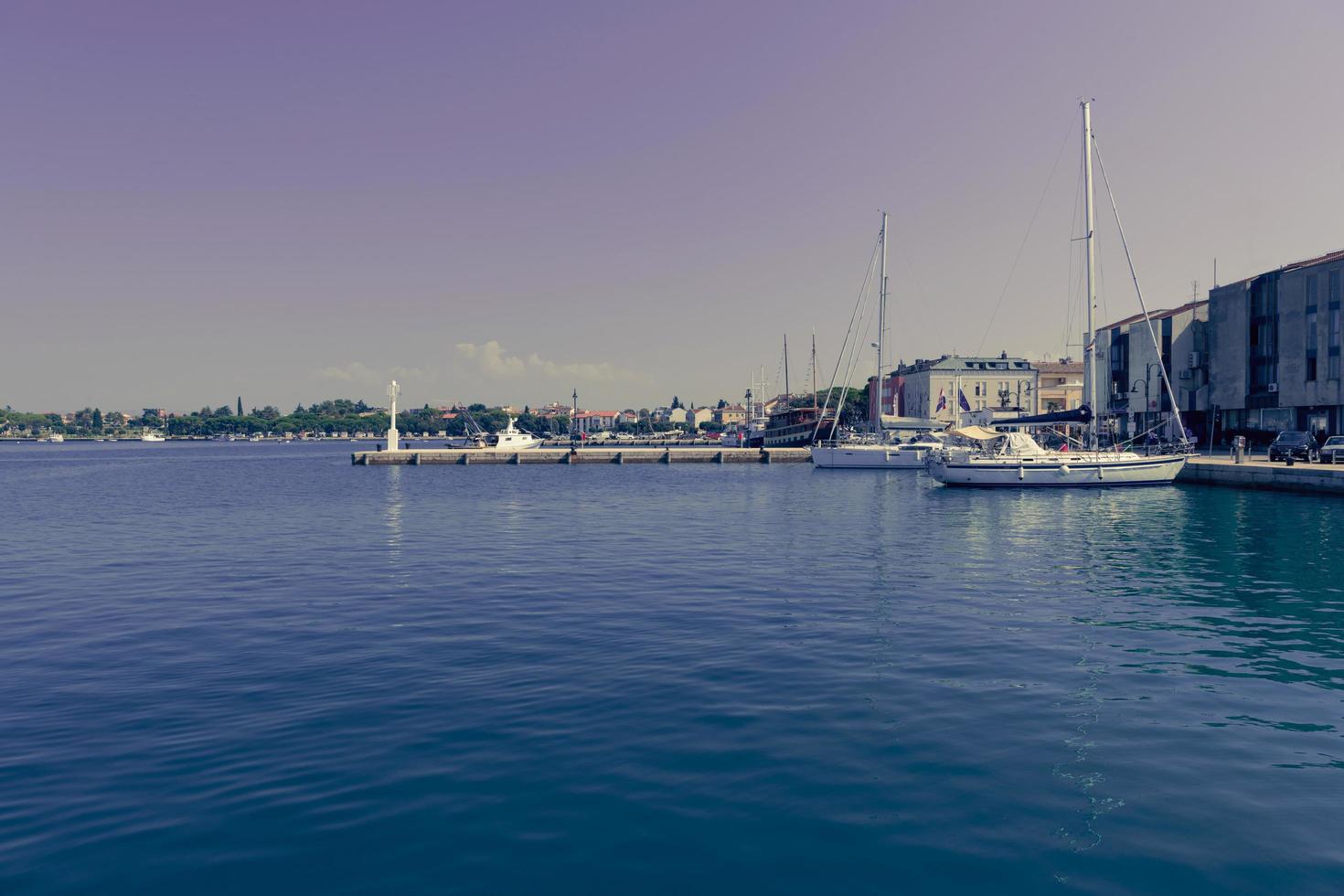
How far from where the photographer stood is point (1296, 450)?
50.7 meters

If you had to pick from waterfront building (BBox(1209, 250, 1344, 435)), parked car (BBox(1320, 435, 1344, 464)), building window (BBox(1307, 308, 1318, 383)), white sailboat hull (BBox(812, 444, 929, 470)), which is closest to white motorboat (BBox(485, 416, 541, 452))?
white sailboat hull (BBox(812, 444, 929, 470))

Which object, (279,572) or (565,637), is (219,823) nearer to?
(565,637)

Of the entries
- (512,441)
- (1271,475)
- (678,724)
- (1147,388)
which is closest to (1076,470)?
(1271,475)

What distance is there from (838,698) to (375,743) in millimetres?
6182

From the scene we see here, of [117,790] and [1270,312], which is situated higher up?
[1270,312]

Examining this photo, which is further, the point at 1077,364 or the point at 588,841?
the point at 1077,364

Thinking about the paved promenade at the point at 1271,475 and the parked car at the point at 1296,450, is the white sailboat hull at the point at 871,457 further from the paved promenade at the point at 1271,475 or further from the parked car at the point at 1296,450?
the parked car at the point at 1296,450

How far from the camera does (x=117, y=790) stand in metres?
8.60

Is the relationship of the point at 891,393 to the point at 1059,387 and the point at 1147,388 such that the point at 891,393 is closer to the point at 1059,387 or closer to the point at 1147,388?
the point at 1059,387

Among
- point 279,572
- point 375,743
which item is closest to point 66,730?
point 375,743

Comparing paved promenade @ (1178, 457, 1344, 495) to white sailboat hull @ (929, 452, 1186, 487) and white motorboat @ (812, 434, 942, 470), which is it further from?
white motorboat @ (812, 434, 942, 470)

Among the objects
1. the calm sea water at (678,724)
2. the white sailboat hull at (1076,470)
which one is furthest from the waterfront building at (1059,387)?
the calm sea water at (678,724)

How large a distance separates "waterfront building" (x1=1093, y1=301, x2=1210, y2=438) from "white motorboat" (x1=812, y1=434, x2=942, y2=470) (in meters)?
16.8

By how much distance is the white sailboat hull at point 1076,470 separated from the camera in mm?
49562
